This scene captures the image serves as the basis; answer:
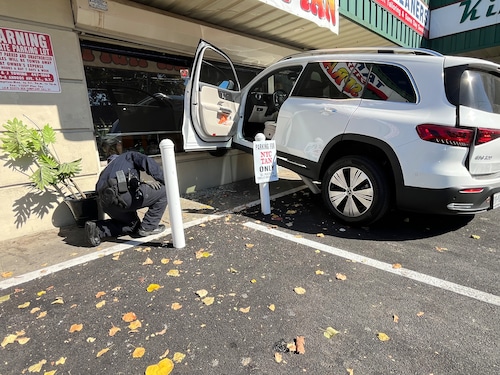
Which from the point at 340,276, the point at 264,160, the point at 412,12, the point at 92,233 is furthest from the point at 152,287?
the point at 412,12

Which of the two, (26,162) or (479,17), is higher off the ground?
(479,17)

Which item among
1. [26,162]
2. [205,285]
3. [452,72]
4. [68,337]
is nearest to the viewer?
[68,337]

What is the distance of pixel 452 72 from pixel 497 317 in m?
2.34

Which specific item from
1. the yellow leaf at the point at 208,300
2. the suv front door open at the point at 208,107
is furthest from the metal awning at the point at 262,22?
the yellow leaf at the point at 208,300

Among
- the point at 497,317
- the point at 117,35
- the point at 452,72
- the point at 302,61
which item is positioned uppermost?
the point at 117,35

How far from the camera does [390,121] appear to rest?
11.2 feet

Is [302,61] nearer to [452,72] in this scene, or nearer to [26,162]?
[452,72]

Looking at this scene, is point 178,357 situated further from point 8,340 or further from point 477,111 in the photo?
point 477,111

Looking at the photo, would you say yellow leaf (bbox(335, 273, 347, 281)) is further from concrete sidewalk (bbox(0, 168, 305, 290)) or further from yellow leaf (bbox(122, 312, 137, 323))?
concrete sidewalk (bbox(0, 168, 305, 290))

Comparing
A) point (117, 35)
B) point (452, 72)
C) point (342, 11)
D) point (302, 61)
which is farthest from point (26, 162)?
point (342, 11)

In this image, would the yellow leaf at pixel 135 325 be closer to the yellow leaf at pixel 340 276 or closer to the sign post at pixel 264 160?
the yellow leaf at pixel 340 276

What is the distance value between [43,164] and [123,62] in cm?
227

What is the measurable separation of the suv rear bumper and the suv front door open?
300cm

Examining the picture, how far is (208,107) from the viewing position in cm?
496
